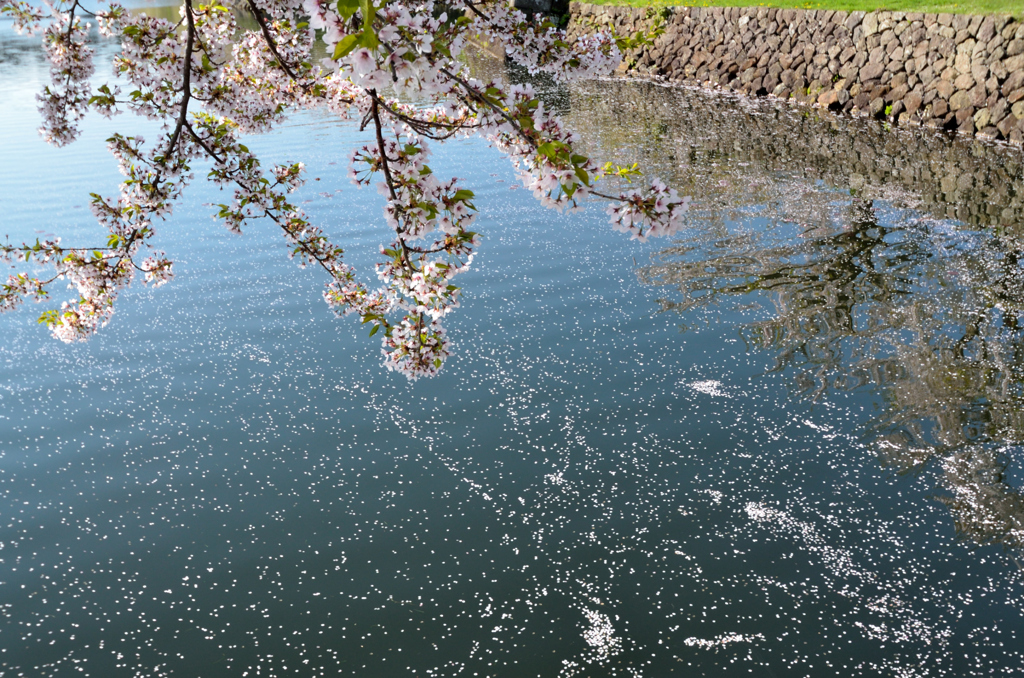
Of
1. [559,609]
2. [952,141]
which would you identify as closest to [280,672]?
[559,609]

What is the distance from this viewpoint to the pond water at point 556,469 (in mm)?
3803

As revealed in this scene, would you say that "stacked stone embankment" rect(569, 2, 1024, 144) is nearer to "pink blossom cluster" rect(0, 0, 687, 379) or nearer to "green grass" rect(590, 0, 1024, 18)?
"green grass" rect(590, 0, 1024, 18)

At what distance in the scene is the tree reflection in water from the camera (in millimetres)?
4980

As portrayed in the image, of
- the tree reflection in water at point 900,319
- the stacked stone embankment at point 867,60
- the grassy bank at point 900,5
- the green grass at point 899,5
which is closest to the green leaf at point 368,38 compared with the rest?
the tree reflection in water at point 900,319

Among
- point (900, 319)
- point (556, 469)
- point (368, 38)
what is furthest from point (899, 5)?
point (368, 38)

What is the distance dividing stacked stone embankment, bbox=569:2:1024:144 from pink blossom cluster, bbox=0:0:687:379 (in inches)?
218

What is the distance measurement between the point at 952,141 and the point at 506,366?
37.0ft

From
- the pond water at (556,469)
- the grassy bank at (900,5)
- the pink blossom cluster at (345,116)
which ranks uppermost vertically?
the grassy bank at (900,5)

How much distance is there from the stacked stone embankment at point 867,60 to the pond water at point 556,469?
16.0 ft

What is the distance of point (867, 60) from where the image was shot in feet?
54.6

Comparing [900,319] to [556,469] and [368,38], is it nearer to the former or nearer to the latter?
[556,469]

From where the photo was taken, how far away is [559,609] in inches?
155

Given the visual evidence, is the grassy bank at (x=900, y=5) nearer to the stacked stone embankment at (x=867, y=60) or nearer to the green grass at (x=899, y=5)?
the green grass at (x=899, y=5)

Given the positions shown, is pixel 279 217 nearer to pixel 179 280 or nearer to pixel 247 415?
pixel 247 415
